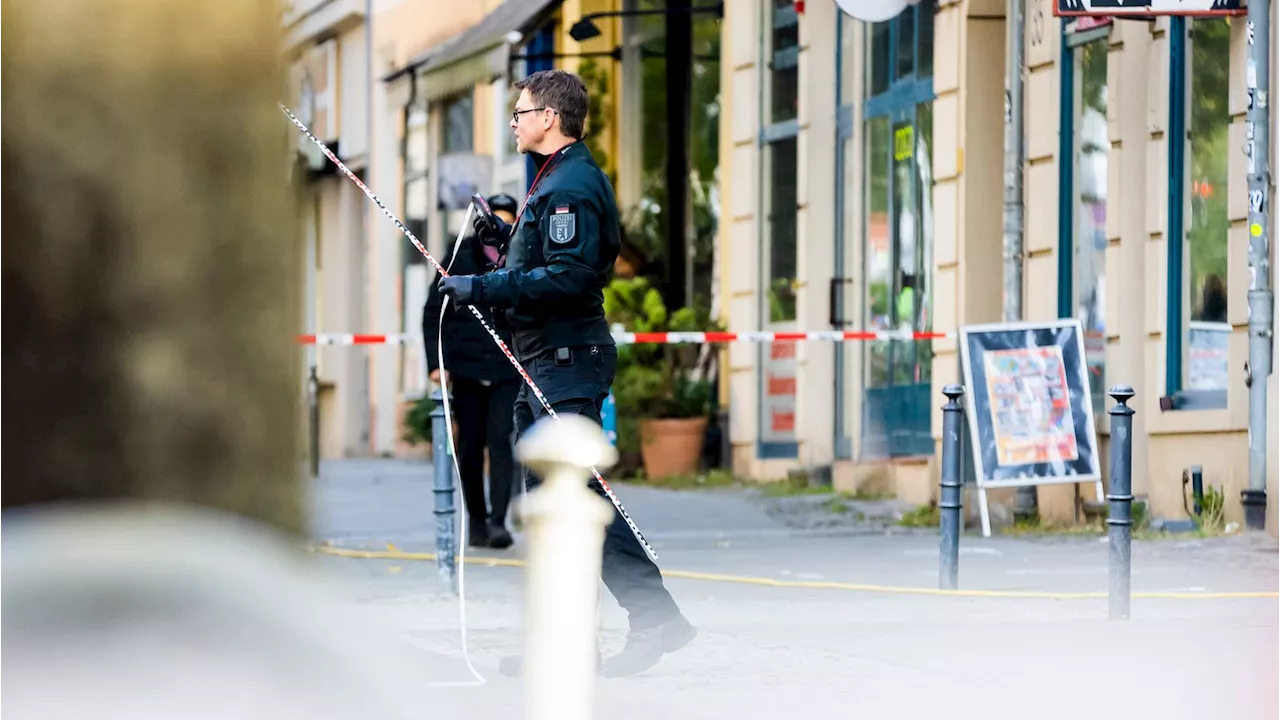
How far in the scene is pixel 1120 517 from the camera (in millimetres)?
8125

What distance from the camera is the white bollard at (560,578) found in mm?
3508

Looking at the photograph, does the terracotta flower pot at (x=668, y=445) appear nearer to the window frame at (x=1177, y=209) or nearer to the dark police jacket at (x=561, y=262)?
the window frame at (x=1177, y=209)

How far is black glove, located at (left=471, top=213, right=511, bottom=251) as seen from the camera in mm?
7008

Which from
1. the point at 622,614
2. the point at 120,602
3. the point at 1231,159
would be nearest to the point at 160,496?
the point at 120,602

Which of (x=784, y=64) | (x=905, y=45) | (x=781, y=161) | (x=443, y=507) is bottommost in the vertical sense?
(x=443, y=507)

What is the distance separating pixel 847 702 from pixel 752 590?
3.31 m

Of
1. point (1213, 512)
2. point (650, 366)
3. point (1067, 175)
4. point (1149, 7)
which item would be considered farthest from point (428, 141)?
point (1213, 512)

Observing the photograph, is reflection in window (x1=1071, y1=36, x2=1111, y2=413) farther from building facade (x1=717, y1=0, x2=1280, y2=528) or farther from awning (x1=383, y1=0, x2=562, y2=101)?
awning (x1=383, y1=0, x2=562, y2=101)

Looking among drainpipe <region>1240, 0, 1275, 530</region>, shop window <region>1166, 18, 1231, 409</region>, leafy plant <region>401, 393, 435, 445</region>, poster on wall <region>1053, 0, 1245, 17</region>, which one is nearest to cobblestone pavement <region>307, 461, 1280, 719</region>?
drainpipe <region>1240, 0, 1275, 530</region>

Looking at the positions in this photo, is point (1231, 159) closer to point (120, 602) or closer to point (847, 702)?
point (847, 702)

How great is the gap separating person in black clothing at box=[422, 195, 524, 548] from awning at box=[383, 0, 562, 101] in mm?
7620

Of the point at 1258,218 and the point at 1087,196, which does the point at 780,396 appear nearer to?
the point at 1087,196

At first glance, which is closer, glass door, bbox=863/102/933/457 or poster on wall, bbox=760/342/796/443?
glass door, bbox=863/102/933/457

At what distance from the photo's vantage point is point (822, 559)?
10984 mm
